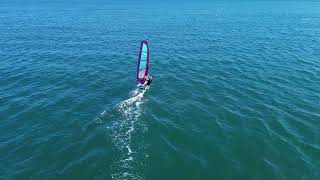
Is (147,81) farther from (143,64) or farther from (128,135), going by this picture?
(128,135)

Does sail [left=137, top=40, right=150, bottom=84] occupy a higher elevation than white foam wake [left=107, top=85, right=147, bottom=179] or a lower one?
higher

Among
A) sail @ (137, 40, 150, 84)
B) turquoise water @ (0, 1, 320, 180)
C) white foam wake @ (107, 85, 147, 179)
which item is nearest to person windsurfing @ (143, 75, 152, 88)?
sail @ (137, 40, 150, 84)

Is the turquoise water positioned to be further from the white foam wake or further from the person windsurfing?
the person windsurfing

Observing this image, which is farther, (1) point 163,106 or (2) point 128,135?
(1) point 163,106

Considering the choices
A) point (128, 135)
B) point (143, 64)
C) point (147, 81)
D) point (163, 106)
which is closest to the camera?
point (128, 135)

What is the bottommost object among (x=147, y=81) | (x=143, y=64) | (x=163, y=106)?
(x=163, y=106)

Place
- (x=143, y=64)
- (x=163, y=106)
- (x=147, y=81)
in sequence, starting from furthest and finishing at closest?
(x=143, y=64)
(x=147, y=81)
(x=163, y=106)

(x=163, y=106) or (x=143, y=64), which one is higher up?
(x=143, y=64)

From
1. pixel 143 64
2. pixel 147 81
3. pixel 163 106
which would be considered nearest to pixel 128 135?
pixel 163 106

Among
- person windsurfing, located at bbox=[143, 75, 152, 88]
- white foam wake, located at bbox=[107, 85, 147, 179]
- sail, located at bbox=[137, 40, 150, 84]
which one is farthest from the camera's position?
sail, located at bbox=[137, 40, 150, 84]

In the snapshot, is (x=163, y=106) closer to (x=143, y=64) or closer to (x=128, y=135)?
(x=128, y=135)
